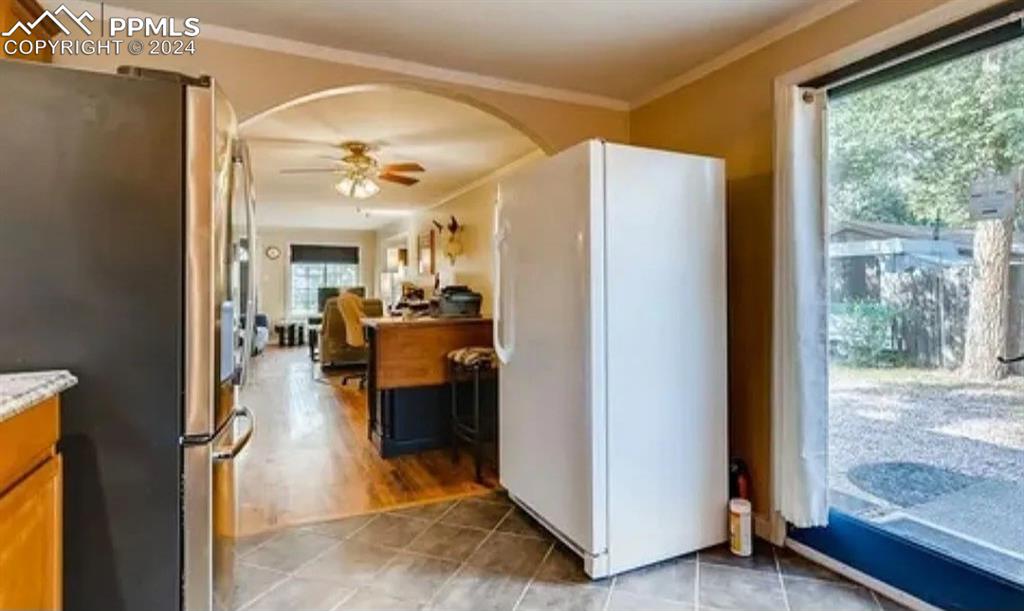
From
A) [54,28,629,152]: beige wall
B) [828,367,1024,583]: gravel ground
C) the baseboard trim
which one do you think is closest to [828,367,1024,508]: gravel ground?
[828,367,1024,583]: gravel ground

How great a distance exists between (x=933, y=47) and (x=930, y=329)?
1.00m

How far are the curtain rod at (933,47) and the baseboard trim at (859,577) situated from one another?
1.91 m

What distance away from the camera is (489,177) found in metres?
6.02

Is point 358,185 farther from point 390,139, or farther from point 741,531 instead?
point 741,531

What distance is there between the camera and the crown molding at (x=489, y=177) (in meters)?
5.03

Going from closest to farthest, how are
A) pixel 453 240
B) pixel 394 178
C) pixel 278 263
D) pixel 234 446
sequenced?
pixel 234 446 < pixel 394 178 < pixel 453 240 < pixel 278 263

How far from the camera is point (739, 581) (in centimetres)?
222

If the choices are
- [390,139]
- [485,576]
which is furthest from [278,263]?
[485,576]

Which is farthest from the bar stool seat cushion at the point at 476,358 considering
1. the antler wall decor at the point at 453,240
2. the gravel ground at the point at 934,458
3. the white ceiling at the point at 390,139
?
the antler wall decor at the point at 453,240

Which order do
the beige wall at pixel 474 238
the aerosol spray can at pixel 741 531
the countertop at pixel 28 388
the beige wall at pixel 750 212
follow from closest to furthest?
the countertop at pixel 28 388 < the aerosol spray can at pixel 741 531 < the beige wall at pixel 750 212 < the beige wall at pixel 474 238

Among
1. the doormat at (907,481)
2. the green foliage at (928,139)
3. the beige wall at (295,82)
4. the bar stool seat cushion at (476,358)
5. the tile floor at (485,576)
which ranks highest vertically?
the beige wall at (295,82)

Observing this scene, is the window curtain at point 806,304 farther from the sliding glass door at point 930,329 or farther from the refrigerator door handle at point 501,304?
the refrigerator door handle at point 501,304

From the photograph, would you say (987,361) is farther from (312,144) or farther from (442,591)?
(312,144)

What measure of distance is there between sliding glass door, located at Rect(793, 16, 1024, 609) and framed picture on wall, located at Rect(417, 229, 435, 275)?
19.4ft
